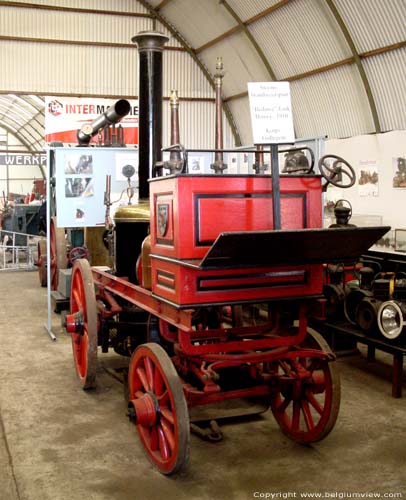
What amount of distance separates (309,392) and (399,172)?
5605 mm

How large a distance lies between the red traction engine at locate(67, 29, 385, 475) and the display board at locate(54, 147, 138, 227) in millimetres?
2541

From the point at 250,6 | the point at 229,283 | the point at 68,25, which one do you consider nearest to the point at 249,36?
the point at 250,6

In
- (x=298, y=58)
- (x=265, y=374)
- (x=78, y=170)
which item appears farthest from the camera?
(x=298, y=58)

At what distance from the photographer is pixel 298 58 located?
10.0m

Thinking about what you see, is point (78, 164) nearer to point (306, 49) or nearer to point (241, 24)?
point (306, 49)

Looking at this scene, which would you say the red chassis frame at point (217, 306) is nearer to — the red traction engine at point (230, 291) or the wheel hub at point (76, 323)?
the red traction engine at point (230, 291)

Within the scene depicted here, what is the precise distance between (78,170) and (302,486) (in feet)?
13.1

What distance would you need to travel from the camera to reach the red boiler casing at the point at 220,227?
2.86 m

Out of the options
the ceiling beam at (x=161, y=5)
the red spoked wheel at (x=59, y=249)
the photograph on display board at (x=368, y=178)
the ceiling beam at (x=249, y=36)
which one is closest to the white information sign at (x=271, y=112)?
the red spoked wheel at (x=59, y=249)

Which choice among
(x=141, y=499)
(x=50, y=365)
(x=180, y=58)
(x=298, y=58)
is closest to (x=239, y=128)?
(x=180, y=58)

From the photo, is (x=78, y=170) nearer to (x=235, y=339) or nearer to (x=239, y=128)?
(x=235, y=339)

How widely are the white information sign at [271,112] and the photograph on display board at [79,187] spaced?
345 cm

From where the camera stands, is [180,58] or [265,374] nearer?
[265,374]

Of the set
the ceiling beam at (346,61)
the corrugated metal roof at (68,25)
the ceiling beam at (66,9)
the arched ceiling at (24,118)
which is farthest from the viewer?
the arched ceiling at (24,118)
